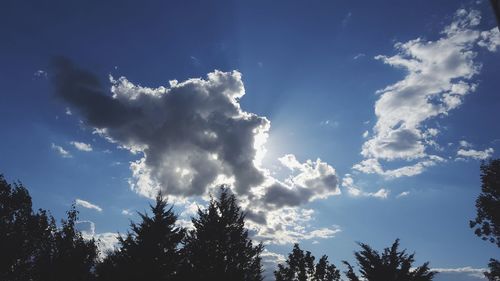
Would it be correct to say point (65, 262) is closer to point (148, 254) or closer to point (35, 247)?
point (148, 254)

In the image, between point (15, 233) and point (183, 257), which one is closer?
point (183, 257)

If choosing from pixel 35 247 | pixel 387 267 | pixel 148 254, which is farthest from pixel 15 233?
pixel 387 267

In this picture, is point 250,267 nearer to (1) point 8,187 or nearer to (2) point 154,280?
(2) point 154,280

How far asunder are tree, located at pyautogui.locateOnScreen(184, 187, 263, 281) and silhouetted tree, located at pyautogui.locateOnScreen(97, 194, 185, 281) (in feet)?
2.32

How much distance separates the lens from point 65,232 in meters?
18.9

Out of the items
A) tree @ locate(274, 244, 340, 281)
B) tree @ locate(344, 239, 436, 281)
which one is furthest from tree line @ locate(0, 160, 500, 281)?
tree @ locate(274, 244, 340, 281)

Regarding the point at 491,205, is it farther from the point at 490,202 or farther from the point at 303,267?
the point at 303,267

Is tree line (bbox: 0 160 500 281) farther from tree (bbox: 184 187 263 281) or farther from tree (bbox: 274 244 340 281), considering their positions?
tree (bbox: 274 244 340 281)

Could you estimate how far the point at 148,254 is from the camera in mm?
15148

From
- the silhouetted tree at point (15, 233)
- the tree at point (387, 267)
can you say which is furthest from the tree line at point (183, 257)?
the silhouetted tree at point (15, 233)

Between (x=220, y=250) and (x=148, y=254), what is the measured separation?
3329 millimetres

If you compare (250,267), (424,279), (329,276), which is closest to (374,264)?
(424,279)

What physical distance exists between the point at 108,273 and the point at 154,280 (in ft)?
6.80

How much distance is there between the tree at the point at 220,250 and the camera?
15133 millimetres
